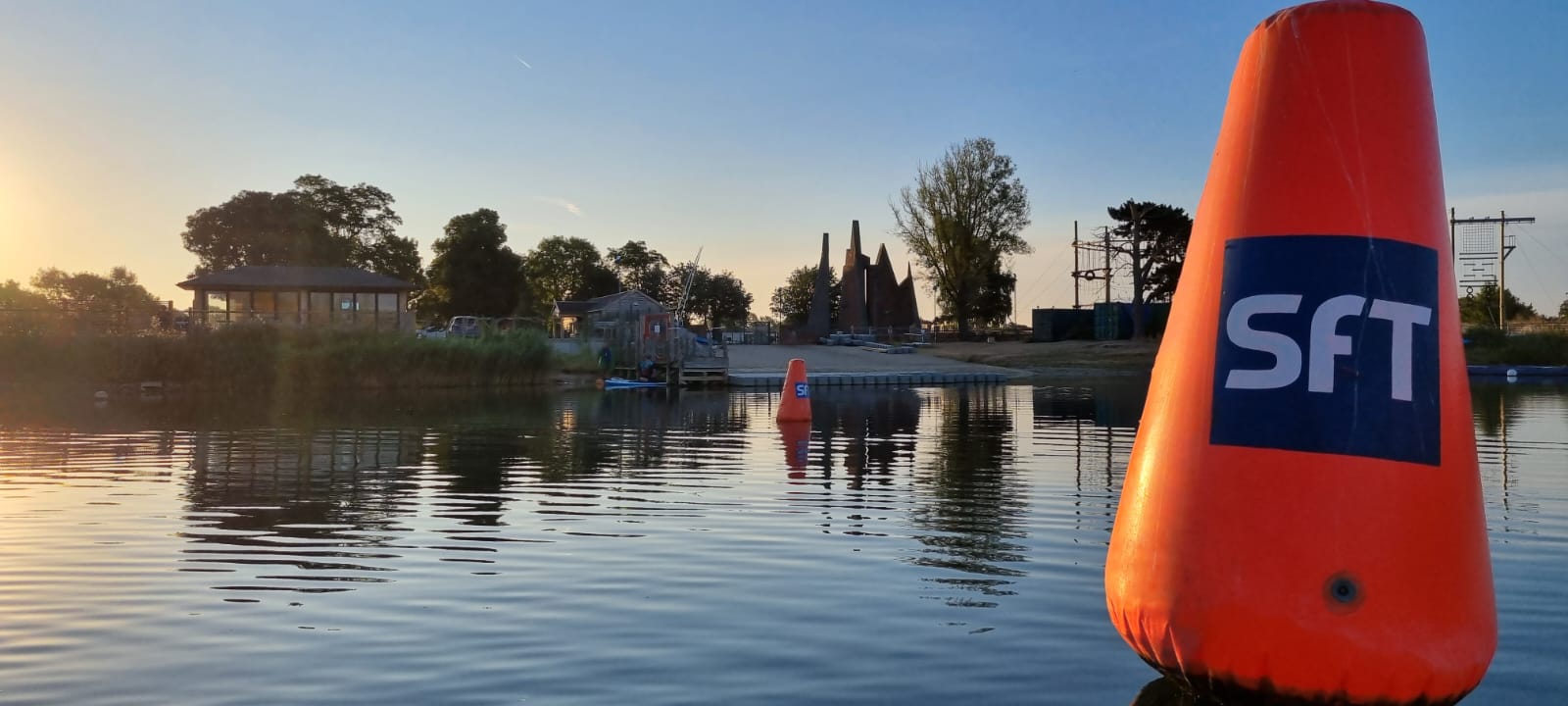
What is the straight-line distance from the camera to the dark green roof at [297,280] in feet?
201

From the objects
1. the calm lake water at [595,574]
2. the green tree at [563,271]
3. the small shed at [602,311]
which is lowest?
the calm lake water at [595,574]

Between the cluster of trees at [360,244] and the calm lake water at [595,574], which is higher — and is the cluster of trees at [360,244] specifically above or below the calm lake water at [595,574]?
above

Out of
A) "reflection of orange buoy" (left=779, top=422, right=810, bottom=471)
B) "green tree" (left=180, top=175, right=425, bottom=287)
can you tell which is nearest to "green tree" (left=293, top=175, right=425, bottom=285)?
"green tree" (left=180, top=175, right=425, bottom=287)

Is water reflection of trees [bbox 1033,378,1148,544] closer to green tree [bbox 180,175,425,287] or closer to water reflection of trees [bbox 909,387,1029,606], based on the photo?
water reflection of trees [bbox 909,387,1029,606]

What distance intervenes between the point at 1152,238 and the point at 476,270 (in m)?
48.9

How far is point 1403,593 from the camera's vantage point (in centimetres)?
425

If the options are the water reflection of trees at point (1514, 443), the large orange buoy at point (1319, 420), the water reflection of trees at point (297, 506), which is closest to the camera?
the large orange buoy at point (1319, 420)

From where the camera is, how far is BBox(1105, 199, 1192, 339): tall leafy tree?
75875mm

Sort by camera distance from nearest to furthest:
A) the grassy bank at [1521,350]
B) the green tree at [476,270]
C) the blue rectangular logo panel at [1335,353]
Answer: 1. the blue rectangular logo panel at [1335,353]
2. the grassy bank at [1521,350]
3. the green tree at [476,270]

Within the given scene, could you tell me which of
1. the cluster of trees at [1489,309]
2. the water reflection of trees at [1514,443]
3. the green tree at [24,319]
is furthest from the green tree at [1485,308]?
the green tree at [24,319]

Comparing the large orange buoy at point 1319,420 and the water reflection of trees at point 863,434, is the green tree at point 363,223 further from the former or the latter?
the large orange buoy at point 1319,420

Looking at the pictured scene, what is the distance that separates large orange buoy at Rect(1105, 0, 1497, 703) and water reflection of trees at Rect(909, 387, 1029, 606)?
369 centimetres

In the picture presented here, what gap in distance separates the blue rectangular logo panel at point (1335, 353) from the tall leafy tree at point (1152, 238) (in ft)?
236

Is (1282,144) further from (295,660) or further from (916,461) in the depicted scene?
(916,461)
